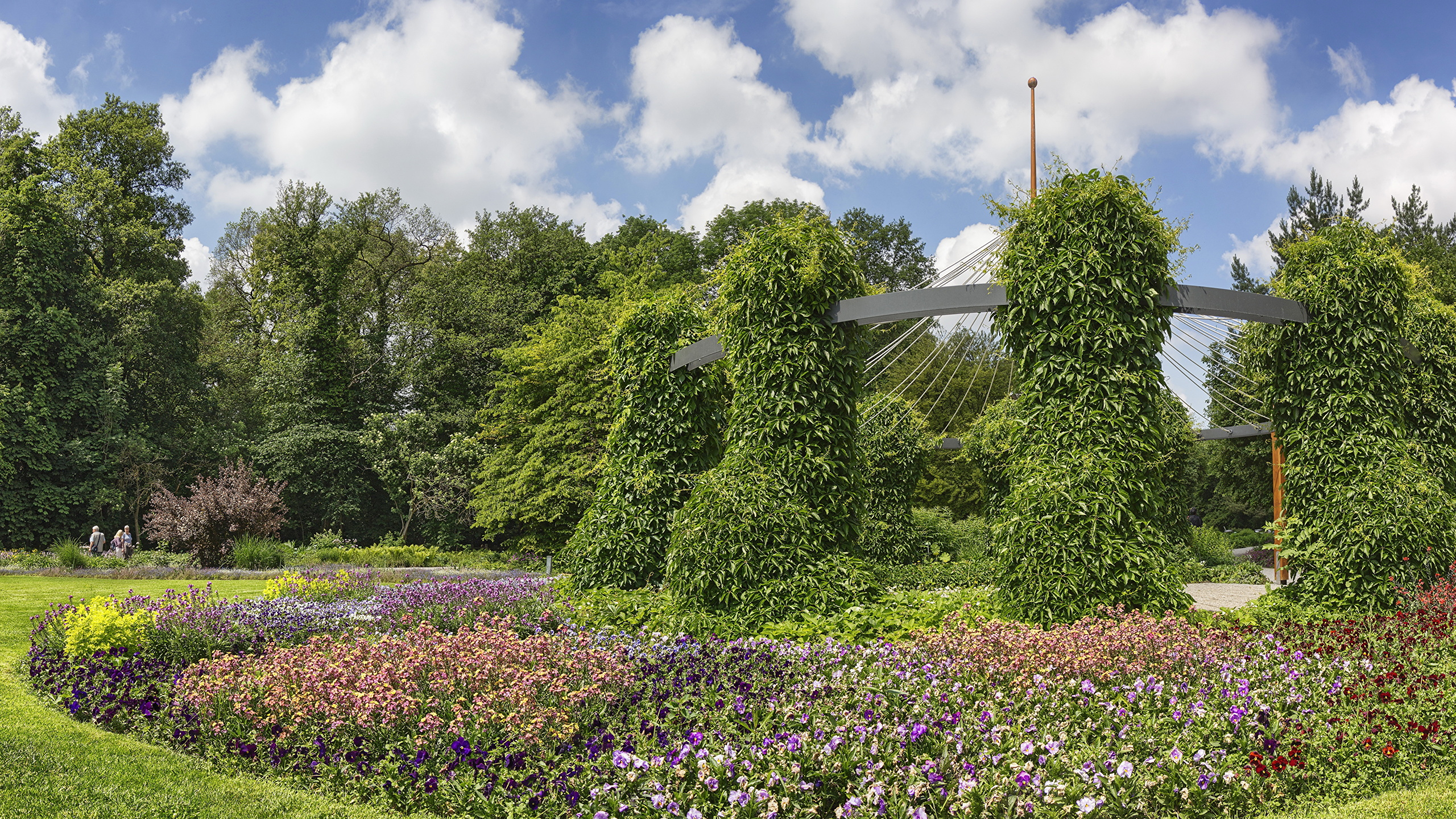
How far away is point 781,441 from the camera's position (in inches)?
283

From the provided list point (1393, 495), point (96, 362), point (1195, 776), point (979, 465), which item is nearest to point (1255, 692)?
point (1195, 776)

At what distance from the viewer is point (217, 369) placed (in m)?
24.4

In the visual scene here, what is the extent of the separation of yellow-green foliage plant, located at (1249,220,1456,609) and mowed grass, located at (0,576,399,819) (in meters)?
7.20

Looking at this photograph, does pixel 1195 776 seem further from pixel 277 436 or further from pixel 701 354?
pixel 277 436

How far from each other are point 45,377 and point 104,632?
18.6 m

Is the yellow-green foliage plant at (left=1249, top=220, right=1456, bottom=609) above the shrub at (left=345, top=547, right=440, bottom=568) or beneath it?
above

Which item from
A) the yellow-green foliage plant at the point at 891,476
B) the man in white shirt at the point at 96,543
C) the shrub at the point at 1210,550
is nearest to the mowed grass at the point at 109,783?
the yellow-green foliage plant at the point at 891,476

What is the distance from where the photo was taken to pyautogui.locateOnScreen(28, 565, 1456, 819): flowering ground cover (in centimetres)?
334

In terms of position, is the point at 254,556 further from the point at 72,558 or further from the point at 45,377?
the point at 45,377

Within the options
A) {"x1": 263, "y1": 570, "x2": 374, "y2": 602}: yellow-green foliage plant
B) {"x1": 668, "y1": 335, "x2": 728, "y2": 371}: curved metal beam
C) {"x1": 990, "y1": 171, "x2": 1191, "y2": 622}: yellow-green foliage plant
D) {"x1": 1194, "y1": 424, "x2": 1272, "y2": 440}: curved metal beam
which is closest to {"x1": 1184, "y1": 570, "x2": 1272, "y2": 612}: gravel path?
{"x1": 1194, "y1": 424, "x2": 1272, "y2": 440}: curved metal beam

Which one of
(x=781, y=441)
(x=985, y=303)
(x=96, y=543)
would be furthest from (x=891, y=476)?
(x=96, y=543)

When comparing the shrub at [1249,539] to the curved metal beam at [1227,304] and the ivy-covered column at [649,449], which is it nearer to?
the curved metal beam at [1227,304]

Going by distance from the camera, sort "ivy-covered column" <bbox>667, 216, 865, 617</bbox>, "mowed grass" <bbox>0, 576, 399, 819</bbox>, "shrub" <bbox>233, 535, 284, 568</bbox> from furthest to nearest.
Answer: "shrub" <bbox>233, 535, 284, 568</bbox> < "ivy-covered column" <bbox>667, 216, 865, 617</bbox> < "mowed grass" <bbox>0, 576, 399, 819</bbox>

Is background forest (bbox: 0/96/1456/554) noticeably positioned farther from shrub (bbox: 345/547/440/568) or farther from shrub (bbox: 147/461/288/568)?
shrub (bbox: 147/461/288/568)
